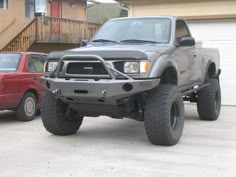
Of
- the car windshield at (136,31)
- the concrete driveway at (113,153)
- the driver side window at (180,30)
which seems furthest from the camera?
the driver side window at (180,30)

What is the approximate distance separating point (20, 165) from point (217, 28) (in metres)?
8.49

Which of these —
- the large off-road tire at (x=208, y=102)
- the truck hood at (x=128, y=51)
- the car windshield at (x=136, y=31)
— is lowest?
the large off-road tire at (x=208, y=102)

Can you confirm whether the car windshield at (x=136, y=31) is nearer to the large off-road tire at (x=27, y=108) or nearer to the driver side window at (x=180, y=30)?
the driver side window at (x=180, y=30)

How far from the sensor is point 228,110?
11.9 meters

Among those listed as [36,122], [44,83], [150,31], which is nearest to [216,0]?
[150,31]

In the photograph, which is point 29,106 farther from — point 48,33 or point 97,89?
point 48,33

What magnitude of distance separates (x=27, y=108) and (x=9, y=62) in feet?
3.65

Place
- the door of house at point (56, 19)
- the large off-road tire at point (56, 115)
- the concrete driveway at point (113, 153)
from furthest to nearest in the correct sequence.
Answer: the door of house at point (56, 19), the large off-road tire at point (56, 115), the concrete driveway at point (113, 153)

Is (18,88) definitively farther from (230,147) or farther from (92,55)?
(230,147)

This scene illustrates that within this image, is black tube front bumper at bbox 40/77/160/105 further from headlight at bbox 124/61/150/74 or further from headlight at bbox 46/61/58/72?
headlight at bbox 46/61/58/72

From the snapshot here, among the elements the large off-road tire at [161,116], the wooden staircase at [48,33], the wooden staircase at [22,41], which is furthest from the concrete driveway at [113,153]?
the wooden staircase at [48,33]

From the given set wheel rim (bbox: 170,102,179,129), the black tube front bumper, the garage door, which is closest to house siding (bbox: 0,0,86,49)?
the garage door

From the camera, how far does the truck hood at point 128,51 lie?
6.78 metres

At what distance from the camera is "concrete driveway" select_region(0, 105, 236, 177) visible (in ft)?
19.1
